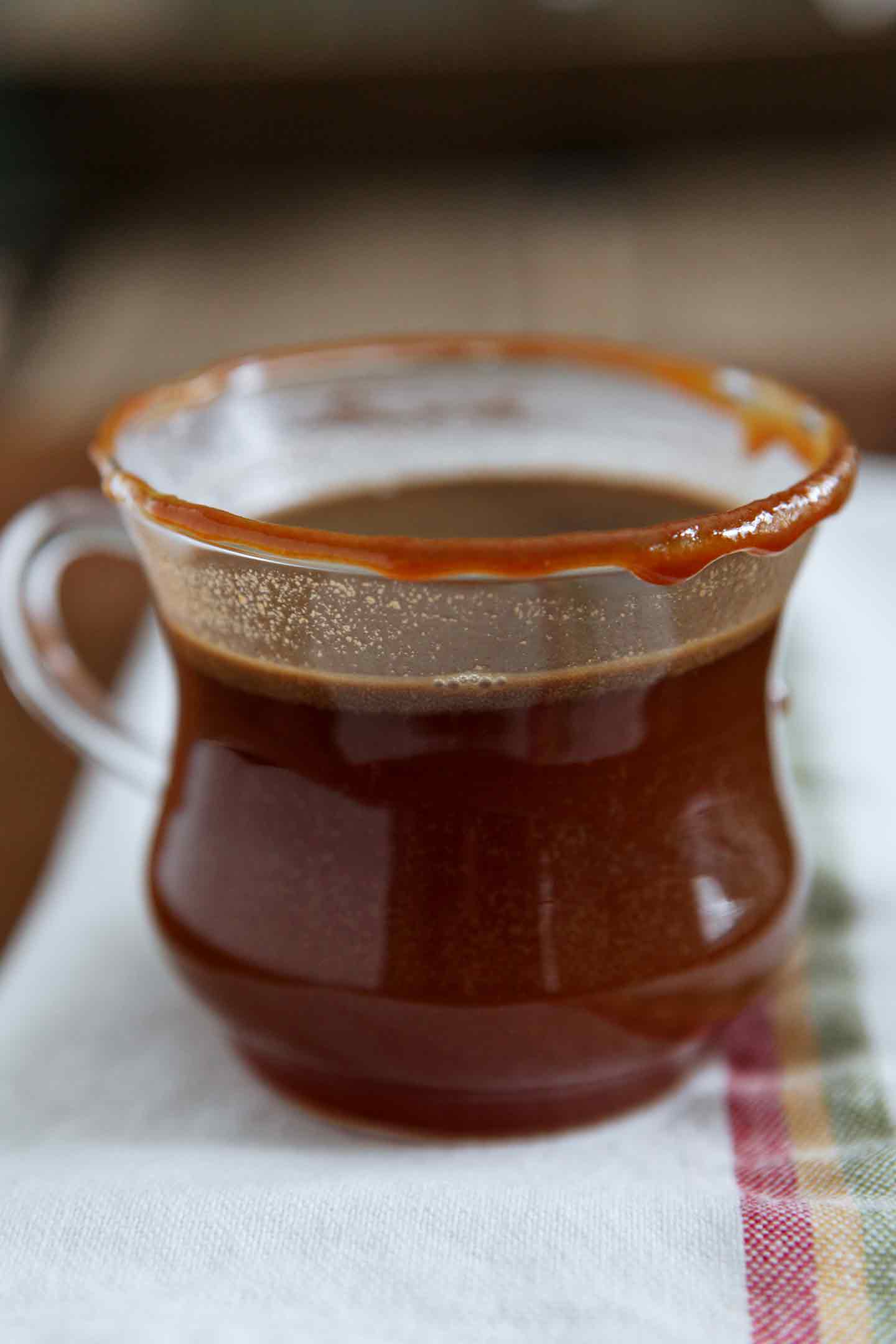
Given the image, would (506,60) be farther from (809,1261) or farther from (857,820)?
(809,1261)

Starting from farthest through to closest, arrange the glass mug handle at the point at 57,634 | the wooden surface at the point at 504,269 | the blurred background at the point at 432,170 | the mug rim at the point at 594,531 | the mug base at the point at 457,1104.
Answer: the blurred background at the point at 432,170 → the wooden surface at the point at 504,269 → the glass mug handle at the point at 57,634 → the mug base at the point at 457,1104 → the mug rim at the point at 594,531

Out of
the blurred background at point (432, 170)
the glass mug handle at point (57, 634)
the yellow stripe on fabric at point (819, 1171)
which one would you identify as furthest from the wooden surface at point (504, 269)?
the yellow stripe on fabric at point (819, 1171)

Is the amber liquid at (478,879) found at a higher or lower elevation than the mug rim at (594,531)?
lower

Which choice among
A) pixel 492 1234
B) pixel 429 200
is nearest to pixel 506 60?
pixel 429 200

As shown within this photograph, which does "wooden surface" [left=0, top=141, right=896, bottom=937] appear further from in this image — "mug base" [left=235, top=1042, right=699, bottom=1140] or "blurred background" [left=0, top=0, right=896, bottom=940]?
"mug base" [left=235, top=1042, right=699, bottom=1140]

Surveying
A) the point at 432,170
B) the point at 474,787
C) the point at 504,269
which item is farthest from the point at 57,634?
the point at 432,170

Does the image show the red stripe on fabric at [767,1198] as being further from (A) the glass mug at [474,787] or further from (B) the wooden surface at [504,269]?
(B) the wooden surface at [504,269]
